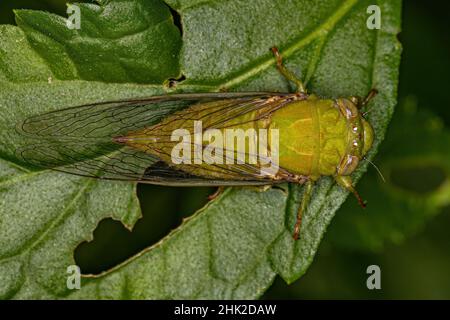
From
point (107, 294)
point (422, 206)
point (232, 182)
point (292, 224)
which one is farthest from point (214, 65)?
point (422, 206)

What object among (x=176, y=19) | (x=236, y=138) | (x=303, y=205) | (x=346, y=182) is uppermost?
(x=176, y=19)

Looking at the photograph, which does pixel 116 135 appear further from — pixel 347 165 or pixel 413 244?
pixel 413 244

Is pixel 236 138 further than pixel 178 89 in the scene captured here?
Yes

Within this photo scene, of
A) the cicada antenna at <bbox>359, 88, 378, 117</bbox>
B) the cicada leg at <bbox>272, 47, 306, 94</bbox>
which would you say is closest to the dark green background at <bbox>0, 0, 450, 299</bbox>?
the cicada antenna at <bbox>359, 88, 378, 117</bbox>

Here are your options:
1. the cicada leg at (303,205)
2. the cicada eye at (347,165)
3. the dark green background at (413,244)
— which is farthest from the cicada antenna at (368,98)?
the dark green background at (413,244)

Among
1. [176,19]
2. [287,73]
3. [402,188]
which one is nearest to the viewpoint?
[176,19]

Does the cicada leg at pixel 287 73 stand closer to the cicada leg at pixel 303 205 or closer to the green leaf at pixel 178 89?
the green leaf at pixel 178 89

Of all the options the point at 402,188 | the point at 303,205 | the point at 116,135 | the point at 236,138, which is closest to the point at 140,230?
the point at 116,135
